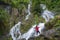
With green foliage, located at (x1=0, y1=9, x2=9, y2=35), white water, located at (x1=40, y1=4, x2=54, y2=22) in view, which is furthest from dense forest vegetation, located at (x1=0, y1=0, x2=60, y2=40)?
white water, located at (x1=40, y1=4, x2=54, y2=22)

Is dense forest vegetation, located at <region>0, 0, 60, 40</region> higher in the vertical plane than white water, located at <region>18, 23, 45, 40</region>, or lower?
higher

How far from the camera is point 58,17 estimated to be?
8.70 m

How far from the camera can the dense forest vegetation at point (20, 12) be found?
30.2 feet

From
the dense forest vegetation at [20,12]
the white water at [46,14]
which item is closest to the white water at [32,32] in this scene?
the dense forest vegetation at [20,12]

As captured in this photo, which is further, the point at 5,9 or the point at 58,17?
the point at 5,9

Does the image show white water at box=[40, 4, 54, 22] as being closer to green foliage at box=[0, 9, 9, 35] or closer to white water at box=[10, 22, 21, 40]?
white water at box=[10, 22, 21, 40]

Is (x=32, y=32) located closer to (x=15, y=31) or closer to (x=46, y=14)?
(x=15, y=31)

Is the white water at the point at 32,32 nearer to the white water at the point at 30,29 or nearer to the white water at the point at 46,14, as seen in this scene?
the white water at the point at 30,29

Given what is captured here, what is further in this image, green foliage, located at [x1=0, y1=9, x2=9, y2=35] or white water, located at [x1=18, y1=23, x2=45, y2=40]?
green foliage, located at [x1=0, y1=9, x2=9, y2=35]

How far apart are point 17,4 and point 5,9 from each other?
0.55m

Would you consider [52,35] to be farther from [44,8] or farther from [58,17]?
[44,8]

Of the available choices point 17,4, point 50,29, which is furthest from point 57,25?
point 17,4

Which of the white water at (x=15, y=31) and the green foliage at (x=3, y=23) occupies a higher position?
the green foliage at (x=3, y=23)

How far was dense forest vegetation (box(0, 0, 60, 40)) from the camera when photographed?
9.20 meters
